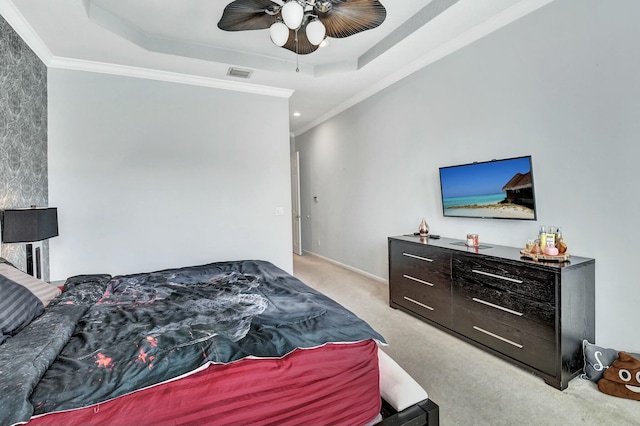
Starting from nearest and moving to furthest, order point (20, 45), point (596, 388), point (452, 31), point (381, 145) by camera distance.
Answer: point (596, 388) → point (20, 45) → point (452, 31) → point (381, 145)

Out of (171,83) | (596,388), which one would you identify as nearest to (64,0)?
(171,83)

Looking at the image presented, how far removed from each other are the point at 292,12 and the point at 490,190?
225cm

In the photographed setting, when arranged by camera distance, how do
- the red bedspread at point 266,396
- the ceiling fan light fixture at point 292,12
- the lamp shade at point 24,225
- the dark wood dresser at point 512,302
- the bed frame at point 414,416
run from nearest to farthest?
the red bedspread at point 266,396 → the bed frame at point 414,416 → the ceiling fan light fixture at point 292,12 → the dark wood dresser at point 512,302 → the lamp shade at point 24,225

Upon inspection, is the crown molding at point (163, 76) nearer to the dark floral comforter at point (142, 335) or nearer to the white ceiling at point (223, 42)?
the white ceiling at point (223, 42)

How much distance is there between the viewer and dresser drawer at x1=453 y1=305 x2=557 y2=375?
2.15 metres

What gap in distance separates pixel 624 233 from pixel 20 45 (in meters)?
4.93

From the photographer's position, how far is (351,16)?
6.89 feet

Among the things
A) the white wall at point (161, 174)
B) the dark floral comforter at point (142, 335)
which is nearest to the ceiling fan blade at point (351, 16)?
the dark floral comforter at point (142, 335)

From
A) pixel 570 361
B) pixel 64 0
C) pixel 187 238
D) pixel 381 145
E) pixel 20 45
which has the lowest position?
pixel 570 361

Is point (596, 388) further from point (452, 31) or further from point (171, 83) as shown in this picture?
point (171, 83)

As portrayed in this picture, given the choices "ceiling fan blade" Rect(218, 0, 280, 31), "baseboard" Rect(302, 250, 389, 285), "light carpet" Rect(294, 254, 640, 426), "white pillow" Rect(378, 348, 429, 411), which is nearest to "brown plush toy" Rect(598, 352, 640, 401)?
"light carpet" Rect(294, 254, 640, 426)

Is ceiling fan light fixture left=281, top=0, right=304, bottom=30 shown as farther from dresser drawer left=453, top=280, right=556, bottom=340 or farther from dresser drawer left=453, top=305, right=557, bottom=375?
dresser drawer left=453, top=305, right=557, bottom=375

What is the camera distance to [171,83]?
377cm

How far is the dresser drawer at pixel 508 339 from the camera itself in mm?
2146
